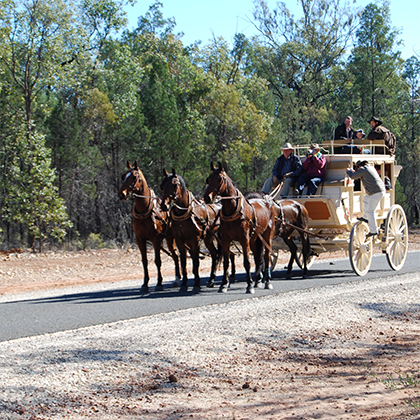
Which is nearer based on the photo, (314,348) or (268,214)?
(314,348)

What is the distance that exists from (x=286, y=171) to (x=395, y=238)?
322cm

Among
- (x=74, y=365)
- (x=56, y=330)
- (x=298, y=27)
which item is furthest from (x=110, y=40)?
(x=74, y=365)

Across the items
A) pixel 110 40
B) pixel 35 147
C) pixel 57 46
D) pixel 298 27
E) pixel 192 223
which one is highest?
pixel 298 27

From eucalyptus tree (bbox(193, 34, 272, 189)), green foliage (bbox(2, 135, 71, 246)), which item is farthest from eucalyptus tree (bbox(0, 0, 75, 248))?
eucalyptus tree (bbox(193, 34, 272, 189))

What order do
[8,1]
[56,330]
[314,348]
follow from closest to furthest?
[314,348]
[56,330]
[8,1]

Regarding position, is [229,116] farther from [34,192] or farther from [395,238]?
[395,238]

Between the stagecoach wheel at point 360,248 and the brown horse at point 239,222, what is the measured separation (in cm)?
223

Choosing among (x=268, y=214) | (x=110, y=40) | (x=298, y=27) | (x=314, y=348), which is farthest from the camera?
(x=298, y=27)

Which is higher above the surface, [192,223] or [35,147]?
[35,147]

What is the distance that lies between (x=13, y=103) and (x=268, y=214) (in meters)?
13.9

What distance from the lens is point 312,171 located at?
14.3 meters

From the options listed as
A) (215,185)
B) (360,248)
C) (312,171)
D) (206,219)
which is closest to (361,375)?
(215,185)

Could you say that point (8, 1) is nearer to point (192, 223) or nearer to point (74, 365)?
point (192, 223)

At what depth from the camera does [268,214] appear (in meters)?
12.7
